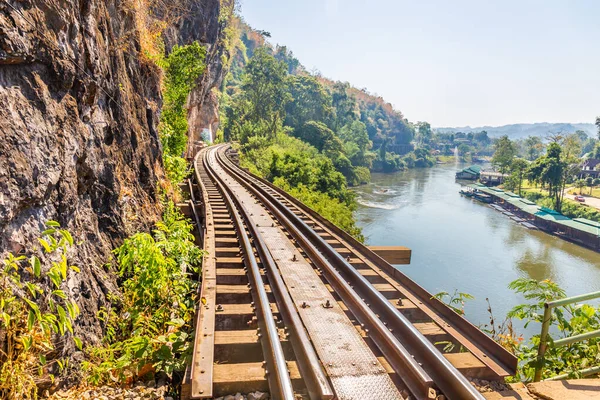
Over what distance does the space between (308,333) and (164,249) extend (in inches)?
137

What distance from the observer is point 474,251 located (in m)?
35.5

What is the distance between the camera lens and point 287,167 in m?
28.8

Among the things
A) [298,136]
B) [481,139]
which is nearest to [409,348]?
[298,136]

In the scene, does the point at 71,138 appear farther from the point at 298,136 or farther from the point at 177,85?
the point at 298,136

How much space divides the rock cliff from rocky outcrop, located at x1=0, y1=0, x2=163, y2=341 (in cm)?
1

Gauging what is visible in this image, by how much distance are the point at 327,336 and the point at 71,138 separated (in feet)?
12.9

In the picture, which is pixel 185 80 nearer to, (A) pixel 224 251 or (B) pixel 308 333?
(A) pixel 224 251

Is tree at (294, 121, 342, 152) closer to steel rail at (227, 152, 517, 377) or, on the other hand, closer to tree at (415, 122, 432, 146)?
steel rail at (227, 152, 517, 377)

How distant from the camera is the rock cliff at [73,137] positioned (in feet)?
11.8

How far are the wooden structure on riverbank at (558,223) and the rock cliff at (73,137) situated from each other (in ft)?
151

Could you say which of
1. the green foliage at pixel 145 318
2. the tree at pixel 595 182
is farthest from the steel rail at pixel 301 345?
the tree at pixel 595 182

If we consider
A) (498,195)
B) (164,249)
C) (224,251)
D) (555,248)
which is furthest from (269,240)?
(498,195)

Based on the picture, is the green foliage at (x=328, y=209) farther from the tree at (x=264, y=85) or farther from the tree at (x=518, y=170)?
the tree at (x=518, y=170)

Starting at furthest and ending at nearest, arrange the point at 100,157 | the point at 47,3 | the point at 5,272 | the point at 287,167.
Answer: the point at 287,167, the point at 100,157, the point at 47,3, the point at 5,272
